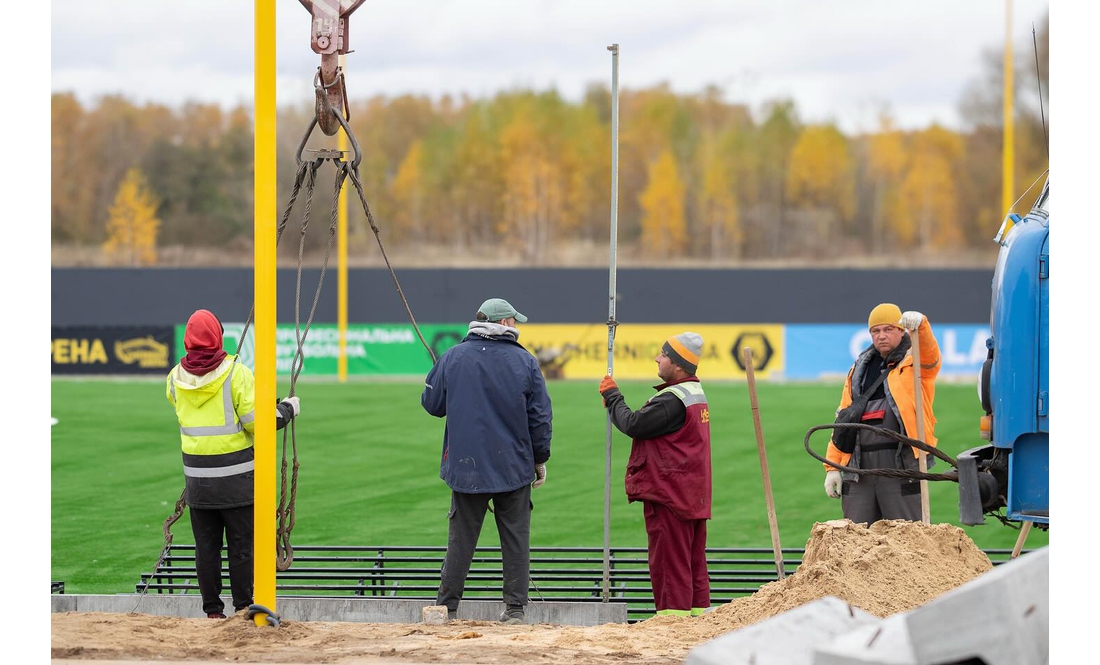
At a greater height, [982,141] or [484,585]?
[982,141]

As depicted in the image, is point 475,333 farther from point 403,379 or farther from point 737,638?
point 403,379

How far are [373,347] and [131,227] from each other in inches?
1148

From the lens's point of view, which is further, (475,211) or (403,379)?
(475,211)

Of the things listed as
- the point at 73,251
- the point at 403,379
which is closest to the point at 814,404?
the point at 403,379

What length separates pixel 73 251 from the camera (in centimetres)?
5534

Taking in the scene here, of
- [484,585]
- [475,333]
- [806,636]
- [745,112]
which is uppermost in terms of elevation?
[745,112]

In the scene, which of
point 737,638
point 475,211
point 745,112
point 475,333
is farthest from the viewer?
point 745,112

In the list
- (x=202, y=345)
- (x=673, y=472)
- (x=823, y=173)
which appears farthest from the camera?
(x=823, y=173)

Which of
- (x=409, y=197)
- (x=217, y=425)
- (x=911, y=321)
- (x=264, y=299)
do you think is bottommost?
(x=217, y=425)

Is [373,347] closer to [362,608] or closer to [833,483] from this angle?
Answer: [362,608]

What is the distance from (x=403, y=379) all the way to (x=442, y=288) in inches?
162

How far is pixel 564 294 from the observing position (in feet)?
100.0

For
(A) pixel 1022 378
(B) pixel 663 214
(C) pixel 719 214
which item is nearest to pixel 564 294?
(A) pixel 1022 378

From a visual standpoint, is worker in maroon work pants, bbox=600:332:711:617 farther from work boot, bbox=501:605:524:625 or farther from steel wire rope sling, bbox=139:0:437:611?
steel wire rope sling, bbox=139:0:437:611
